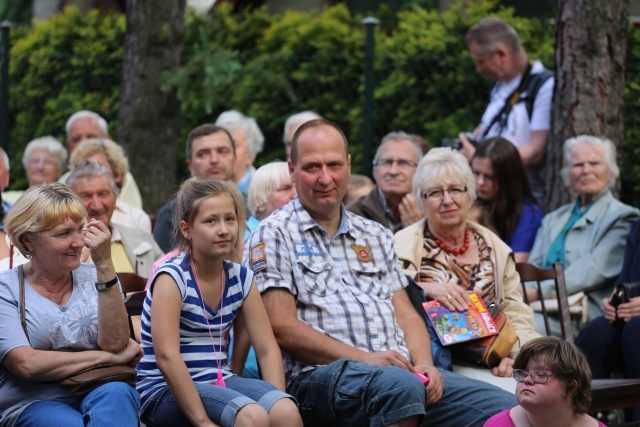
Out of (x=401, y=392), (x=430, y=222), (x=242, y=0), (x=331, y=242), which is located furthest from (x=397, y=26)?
(x=401, y=392)

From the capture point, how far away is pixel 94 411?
429cm

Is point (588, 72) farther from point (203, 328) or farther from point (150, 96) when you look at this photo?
point (203, 328)

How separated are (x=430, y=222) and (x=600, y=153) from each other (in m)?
1.67

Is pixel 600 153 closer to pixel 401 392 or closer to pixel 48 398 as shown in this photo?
pixel 401 392

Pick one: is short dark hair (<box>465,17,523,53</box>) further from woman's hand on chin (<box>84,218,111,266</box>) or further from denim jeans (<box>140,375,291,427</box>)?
woman's hand on chin (<box>84,218,111,266</box>)

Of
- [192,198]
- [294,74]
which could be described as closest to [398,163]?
[192,198]

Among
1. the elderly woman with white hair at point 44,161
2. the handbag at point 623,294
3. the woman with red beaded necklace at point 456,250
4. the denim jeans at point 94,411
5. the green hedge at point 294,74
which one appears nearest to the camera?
the denim jeans at point 94,411

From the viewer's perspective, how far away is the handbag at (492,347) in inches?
208

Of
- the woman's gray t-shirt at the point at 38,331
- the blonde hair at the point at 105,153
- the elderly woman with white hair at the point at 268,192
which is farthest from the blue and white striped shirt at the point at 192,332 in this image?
the blonde hair at the point at 105,153

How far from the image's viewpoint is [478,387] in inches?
191

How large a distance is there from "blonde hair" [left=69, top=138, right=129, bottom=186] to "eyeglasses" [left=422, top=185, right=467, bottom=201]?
8.82 ft

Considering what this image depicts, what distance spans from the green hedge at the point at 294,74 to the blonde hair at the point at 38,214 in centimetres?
483

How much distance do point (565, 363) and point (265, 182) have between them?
252 cm

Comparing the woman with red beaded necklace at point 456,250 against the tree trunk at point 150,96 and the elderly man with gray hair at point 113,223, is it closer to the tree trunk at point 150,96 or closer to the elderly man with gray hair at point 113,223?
the elderly man with gray hair at point 113,223
